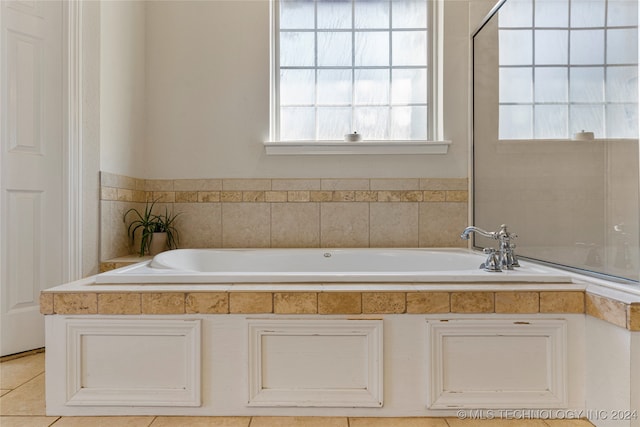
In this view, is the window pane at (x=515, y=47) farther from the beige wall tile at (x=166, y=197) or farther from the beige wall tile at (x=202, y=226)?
the beige wall tile at (x=166, y=197)

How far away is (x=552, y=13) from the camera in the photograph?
Result: 172cm

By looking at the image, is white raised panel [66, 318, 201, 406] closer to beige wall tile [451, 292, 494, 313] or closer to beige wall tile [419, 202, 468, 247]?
beige wall tile [451, 292, 494, 313]

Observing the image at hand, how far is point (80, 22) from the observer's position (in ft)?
6.81

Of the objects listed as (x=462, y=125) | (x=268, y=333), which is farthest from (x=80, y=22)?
(x=462, y=125)

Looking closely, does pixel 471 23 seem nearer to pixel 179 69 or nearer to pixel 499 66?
pixel 499 66

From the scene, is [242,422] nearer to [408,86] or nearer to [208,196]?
[208,196]

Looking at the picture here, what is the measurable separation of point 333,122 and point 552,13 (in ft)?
4.41

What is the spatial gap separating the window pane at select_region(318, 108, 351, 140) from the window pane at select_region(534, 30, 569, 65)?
117 cm

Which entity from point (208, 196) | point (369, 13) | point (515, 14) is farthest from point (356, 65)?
point (208, 196)

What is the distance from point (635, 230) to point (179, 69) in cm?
252

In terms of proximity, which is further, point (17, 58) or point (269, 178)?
point (269, 178)

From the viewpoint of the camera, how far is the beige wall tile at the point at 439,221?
2.53 metres

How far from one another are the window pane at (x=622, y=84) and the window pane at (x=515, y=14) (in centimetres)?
65

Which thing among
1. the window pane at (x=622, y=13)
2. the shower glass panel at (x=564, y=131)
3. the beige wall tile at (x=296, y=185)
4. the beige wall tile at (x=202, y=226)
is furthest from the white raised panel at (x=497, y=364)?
the beige wall tile at (x=202, y=226)
